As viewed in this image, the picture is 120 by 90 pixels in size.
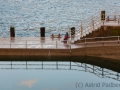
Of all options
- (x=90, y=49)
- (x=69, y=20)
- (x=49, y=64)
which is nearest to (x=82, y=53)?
(x=90, y=49)

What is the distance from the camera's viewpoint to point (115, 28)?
38438 mm

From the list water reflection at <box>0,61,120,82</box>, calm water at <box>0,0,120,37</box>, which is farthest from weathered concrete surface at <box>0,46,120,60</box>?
calm water at <box>0,0,120,37</box>

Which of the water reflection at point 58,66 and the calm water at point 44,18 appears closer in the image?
the water reflection at point 58,66

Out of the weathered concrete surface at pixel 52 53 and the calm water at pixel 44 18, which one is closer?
the weathered concrete surface at pixel 52 53

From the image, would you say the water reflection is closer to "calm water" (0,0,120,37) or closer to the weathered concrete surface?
the weathered concrete surface

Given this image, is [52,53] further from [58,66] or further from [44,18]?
[44,18]

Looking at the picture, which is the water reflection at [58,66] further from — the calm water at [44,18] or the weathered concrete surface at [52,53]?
the calm water at [44,18]

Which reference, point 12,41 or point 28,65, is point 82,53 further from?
point 12,41

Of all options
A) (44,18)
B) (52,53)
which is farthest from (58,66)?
(44,18)

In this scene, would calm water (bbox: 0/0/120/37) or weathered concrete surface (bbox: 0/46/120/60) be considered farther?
calm water (bbox: 0/0/120/37)

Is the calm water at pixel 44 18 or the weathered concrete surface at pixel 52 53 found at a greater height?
the calm water at pixel 44 18

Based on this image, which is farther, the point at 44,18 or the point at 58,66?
the point at 44,18

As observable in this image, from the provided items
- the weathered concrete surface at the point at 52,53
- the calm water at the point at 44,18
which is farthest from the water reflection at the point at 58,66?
the calm water at the point at 44,18

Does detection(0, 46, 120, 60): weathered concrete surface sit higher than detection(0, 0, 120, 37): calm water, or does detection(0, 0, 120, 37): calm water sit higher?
detection(0, 0, 120, 37): calm water
